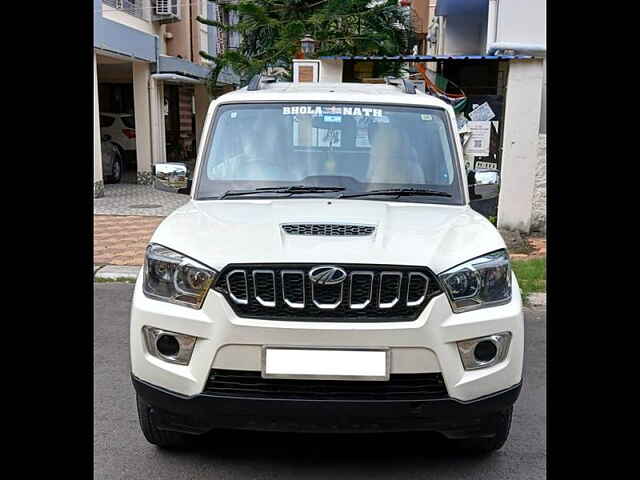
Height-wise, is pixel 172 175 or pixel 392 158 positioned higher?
pixel 392 158

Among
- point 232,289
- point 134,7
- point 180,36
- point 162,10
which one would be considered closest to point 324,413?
point 232,289

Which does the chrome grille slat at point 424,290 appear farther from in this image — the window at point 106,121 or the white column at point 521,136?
the window at point 106,121

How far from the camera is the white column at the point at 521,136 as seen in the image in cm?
941

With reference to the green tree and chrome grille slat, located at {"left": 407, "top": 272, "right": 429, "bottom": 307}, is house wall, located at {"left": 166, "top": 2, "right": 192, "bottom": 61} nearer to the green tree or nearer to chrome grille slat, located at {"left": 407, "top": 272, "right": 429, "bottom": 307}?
the green tree

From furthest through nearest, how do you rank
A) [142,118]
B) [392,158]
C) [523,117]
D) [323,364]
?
[142,118], [523,117], [392,158], [323,364]

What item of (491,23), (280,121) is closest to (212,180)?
(280,121)

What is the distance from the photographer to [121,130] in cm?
1941

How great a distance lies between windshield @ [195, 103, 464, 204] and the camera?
4.01 m

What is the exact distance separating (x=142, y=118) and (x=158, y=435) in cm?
1522

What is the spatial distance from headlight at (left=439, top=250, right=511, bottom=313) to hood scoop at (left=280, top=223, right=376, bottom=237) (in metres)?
0.47

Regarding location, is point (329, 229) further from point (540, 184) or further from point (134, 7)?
point (134, 7)

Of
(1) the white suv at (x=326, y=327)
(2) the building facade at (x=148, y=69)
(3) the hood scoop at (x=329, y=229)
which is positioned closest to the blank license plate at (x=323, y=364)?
(1) the white suv at (x=326, y=327)

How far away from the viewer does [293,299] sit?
9.59ft

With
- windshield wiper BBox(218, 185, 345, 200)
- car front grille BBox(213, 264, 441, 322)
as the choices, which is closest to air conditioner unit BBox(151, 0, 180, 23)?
windshield wiper BBox(218, 185, 345, 200)
